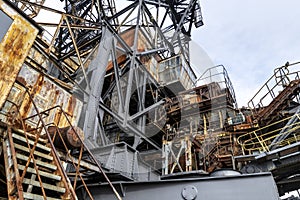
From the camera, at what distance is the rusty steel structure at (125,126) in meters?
4.66

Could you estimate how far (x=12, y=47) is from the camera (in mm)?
5082

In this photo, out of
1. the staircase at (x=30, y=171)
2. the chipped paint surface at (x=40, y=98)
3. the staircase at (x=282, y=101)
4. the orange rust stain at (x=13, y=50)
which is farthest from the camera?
the staircase at (x=282, y=101)

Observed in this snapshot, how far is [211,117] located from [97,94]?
24.1 ft

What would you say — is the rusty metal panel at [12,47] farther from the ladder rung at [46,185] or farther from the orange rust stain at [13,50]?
the ladder rung at [46,185]

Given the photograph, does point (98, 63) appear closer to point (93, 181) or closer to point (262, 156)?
→ point (93, 181)

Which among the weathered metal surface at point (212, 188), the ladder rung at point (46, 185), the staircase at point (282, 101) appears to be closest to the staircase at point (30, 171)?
the ladder rung at point (46, 185)

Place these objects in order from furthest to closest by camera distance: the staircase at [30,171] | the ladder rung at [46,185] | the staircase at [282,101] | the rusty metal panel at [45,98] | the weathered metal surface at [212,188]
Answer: the staircase at [282,101] < the rusty metal panel at [45,98] < the weathered metal surface at [212,188] < the ladder rung at [46,185] < the staircase at [30,171]

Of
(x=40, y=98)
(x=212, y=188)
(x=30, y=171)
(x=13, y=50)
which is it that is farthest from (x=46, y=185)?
(x=40, y=98)

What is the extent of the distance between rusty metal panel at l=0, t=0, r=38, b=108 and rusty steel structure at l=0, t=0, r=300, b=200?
0.02 metres

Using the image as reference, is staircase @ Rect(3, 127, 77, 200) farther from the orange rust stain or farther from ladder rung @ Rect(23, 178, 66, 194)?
the orange rust stain

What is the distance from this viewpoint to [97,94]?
7.87 meters

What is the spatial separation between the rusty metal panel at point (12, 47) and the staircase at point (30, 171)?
1.11 metres

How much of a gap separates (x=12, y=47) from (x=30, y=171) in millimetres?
2891

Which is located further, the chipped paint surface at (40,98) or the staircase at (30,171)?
the chipped paint surface at (40,98)
